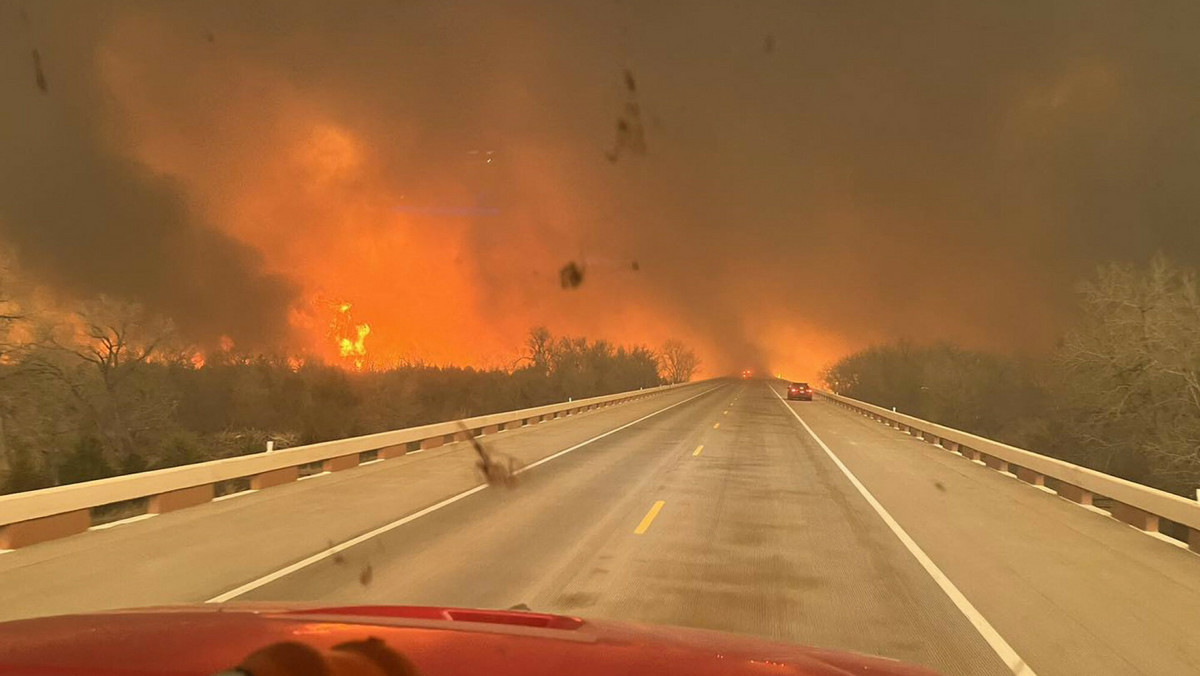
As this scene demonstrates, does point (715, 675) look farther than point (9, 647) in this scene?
No

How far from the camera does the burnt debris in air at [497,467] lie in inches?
621

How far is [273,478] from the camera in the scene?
15.0 metres

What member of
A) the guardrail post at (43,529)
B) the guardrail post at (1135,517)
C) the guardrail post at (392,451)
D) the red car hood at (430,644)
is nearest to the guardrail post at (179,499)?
the guardrail post at (43,529)

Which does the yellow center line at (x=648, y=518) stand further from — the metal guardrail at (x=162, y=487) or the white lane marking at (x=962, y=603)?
the metal guardrail at (x=162, y=487)

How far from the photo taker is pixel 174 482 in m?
12.1

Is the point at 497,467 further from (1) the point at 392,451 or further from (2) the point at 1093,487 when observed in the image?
(2) the point at 1093,487

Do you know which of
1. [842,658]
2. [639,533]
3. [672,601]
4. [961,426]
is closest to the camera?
[842,658]

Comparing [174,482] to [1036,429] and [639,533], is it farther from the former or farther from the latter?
[1036,429]

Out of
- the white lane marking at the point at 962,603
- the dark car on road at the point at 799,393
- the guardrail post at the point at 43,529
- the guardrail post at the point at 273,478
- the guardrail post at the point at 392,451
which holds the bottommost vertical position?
the white lane marking at the point at 962,603

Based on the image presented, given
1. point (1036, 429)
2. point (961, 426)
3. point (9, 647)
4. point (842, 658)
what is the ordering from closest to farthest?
point (9, 647), point (842, 658), point (1036, 429), point (961, 426)

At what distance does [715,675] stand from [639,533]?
7.48 metres

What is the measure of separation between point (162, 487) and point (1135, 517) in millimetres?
14207

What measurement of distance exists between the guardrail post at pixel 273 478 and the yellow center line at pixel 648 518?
23.9 ft

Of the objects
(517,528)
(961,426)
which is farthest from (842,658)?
(961,426)
